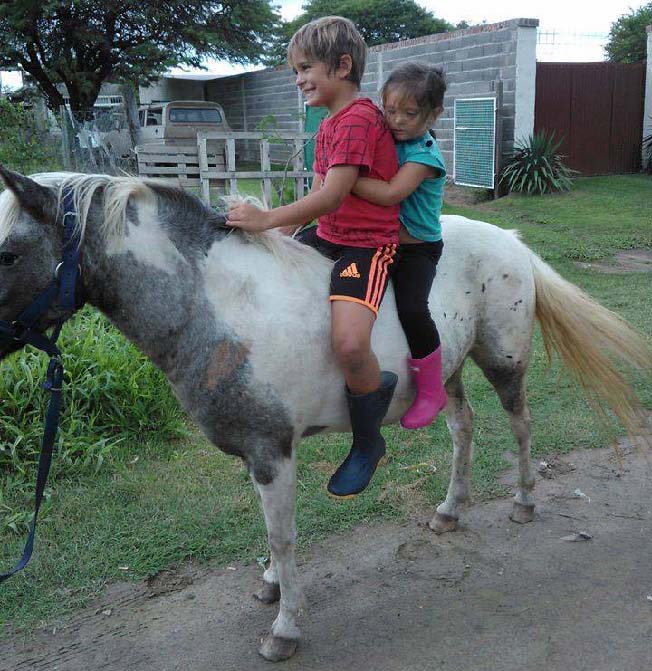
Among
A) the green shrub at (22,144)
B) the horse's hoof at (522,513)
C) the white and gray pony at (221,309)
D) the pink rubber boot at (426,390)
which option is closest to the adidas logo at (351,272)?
the white and gray pony at (221,309)

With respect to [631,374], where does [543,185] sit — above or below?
above

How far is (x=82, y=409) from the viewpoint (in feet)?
14.1

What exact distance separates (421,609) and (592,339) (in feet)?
5.28

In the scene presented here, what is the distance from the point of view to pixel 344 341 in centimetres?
243

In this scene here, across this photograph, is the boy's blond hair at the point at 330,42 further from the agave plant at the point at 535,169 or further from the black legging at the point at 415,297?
the agave plant at the point at 535,169

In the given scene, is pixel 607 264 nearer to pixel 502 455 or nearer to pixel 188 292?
pixel 502 455

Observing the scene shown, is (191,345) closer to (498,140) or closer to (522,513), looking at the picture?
(522,513)

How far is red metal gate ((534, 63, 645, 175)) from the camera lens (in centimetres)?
1382

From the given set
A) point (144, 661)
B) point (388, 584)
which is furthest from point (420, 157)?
point (144, 661)

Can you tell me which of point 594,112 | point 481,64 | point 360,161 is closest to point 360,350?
point 360,161

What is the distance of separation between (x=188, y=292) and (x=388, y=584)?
172cm

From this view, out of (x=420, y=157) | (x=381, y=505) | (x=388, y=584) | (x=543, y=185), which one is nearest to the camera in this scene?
(x=420, y=157)

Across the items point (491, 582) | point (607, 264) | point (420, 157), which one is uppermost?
point (420, 157)

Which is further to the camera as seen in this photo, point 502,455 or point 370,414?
point 502,455
